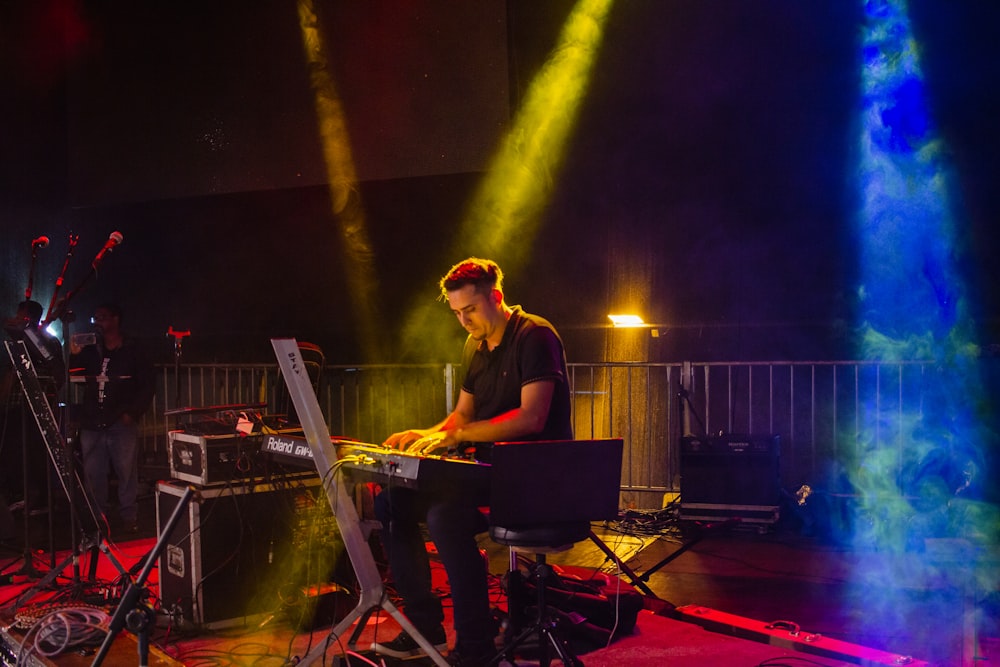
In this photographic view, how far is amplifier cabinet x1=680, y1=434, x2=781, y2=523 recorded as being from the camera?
5801 millimetres

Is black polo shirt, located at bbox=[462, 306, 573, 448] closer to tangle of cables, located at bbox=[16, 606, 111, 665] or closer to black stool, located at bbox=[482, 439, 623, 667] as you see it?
black stool, located at bbox=[482, 439, 623, 667]

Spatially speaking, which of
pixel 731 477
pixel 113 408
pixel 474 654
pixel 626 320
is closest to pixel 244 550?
pixel 474 654

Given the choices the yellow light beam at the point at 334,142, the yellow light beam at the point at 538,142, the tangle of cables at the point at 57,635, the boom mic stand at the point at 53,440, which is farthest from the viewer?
the yellow light beam at the point at 334,142

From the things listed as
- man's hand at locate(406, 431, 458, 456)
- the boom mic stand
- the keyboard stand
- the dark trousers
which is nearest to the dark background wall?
the boom mic stand

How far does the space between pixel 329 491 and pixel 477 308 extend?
0.94 meters

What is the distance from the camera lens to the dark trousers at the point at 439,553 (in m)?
2.95

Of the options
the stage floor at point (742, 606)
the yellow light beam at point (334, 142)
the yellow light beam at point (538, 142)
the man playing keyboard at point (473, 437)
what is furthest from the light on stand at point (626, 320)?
the man playing keyboard at point (473, 437)

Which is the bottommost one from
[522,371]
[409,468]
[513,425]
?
[409,468]

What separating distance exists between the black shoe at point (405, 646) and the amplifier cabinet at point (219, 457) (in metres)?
1.11

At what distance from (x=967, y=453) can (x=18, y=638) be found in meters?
6.31

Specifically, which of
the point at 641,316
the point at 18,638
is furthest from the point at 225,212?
the point at 18,638

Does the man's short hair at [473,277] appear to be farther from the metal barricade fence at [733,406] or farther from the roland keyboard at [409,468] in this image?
the metal barricade fence at [733,406]

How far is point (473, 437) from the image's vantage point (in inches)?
116

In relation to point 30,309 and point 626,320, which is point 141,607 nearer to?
point 30,309
